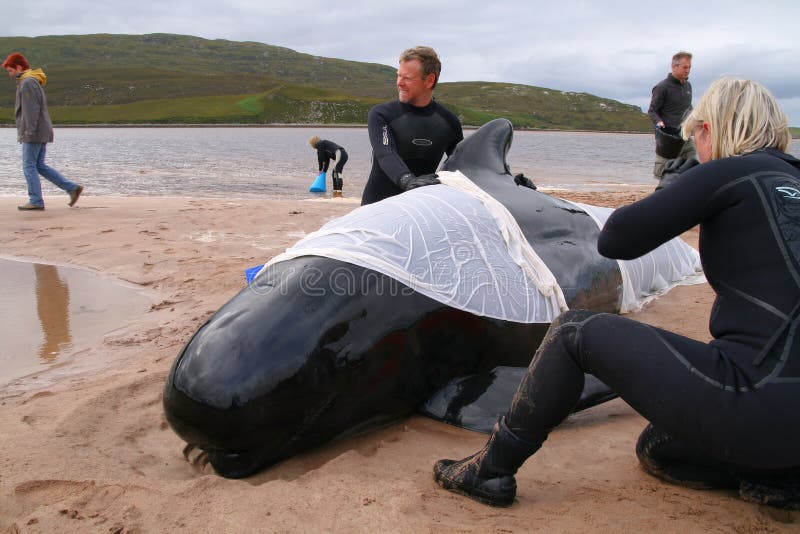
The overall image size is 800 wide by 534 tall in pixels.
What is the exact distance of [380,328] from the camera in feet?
13.4

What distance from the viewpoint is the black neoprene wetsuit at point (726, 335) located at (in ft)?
8.18

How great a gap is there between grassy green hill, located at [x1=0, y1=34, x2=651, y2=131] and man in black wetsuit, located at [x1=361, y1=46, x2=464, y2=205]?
91553 millimetres

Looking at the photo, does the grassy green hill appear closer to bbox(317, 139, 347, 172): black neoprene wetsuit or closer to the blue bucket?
bbox(317, 139, 347, 172): black neoprene wetsuit

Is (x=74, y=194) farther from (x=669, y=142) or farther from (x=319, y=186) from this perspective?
(x=669, y=142)

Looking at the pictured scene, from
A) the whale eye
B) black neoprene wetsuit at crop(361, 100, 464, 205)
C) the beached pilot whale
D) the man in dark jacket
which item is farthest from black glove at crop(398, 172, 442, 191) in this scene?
the man in dark jacket

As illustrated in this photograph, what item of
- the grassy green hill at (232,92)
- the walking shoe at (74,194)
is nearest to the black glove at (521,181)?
the walking shoe at (74,194)

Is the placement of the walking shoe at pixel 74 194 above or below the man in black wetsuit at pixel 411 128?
below

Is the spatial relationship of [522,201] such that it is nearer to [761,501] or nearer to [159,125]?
[761,501]

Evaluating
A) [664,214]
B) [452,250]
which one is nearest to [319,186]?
[452,250]

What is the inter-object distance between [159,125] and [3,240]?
8907 centimetres

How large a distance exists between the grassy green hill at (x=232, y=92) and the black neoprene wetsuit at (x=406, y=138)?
300 ft

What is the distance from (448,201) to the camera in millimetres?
5027

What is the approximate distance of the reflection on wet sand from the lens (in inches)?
218

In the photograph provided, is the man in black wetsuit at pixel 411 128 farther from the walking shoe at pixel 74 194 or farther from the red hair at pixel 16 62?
the red hair at pixel 16 62
